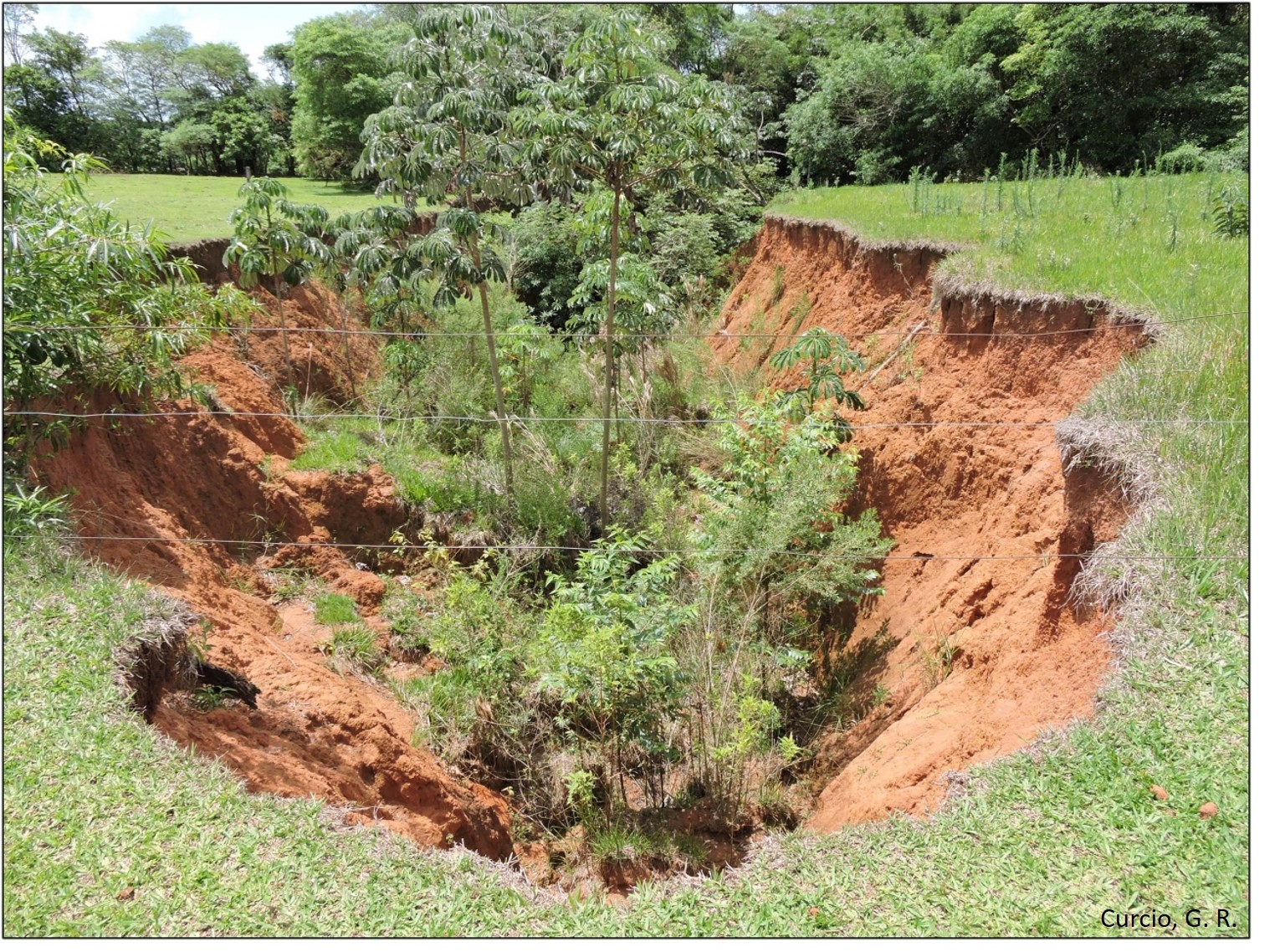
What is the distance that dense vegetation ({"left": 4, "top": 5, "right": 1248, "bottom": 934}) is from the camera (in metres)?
2.96

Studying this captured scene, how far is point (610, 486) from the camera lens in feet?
27.5

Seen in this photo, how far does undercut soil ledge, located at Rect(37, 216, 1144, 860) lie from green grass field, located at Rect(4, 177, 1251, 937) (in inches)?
12.1

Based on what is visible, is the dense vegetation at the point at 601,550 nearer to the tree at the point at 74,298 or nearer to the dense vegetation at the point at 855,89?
the tree at the point at 74,298

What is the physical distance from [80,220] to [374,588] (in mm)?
3712

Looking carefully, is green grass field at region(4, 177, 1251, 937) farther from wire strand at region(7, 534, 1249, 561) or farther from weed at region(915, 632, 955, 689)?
weed at region(915, 632, 955, 689)

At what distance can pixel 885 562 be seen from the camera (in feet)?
21.1

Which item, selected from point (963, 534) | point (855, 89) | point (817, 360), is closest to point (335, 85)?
point (855, 89)

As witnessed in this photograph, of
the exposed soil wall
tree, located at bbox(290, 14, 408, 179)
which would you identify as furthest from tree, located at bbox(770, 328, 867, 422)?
tree, located at bbox(290, 14, 408, 179)

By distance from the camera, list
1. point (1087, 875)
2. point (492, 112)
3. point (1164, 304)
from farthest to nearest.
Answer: point (492, 112), point (1164, 304), point (1087, 875)

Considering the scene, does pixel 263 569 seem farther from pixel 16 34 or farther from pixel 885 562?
pixel 16 34

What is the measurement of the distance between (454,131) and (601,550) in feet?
12.7

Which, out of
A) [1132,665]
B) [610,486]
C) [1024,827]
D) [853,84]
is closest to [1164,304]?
[1132,665]

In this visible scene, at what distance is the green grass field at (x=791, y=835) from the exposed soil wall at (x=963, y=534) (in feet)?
1.07

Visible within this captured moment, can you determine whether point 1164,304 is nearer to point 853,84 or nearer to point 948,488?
point 948,488
